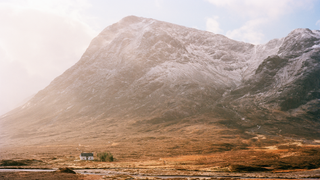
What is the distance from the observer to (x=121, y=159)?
101 metres

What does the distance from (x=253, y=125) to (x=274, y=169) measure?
10799 centimetres

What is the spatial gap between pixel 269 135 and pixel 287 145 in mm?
30833

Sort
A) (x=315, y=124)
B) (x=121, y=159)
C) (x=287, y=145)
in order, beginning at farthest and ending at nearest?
(x=315, y=124)
(x=287, y=145)
(x=121, y=159)

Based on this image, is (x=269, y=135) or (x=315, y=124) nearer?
(x=269, y=135)

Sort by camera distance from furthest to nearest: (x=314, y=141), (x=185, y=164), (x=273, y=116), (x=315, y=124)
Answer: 1. (x=273, y=116)
2. (x=315, y=124)
3. (x=314, y=141)
4. (x=185, y=164)

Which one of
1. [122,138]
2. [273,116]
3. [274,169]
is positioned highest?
[273,116]

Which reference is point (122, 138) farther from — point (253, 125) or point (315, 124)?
point (315, 124)

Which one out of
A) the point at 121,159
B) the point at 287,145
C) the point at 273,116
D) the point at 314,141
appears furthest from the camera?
the point at 273,116

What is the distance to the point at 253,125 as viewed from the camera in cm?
18100

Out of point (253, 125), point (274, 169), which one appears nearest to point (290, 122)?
point (253, 125)

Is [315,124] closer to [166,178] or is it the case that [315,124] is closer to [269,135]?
[269,135]

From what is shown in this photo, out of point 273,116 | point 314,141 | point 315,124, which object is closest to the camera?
point 314,141

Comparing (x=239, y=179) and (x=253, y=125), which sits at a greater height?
(x=253, y=125)

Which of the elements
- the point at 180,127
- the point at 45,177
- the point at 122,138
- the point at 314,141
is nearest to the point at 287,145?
the point at 314,141
